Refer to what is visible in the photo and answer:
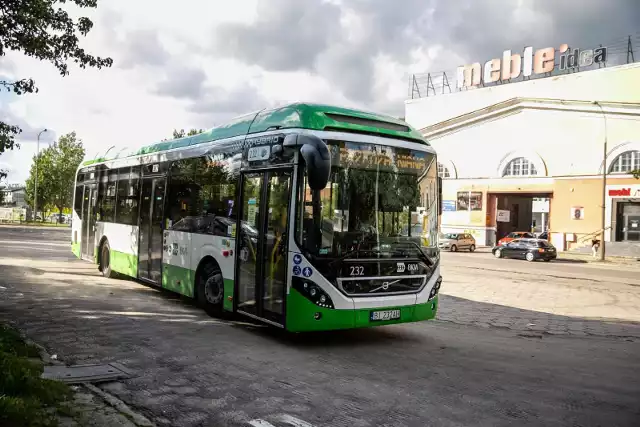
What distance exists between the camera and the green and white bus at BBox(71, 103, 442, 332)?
7.68 meters

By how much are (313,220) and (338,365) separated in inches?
75.8

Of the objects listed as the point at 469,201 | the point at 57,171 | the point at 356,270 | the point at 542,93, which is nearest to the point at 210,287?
the point at 356,270

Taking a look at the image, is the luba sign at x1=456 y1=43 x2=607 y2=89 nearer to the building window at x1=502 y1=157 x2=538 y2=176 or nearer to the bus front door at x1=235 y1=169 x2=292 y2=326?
the building window at x1=502 y1=157 x2=538 y2=176

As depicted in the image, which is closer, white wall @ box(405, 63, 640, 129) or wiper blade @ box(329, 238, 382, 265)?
wiper blade @ box(329, 238, 382, 265)

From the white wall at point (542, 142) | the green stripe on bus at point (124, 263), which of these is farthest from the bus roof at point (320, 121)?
the white wall at point (542, 142)

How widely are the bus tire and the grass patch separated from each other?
384 centimetres

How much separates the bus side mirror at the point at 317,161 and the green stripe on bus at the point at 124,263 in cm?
699

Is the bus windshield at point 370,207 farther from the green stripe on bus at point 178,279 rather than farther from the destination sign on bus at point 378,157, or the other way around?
the green stripe on bus at point 178,279

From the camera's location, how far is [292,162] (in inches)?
314

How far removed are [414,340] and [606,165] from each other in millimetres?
38247

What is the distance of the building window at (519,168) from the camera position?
154 ft

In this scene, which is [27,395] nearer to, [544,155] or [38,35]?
[38,35]

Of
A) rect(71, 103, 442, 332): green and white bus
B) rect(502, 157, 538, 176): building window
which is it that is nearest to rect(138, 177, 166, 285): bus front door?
rect(71, 103, 442, 332): green and white bus

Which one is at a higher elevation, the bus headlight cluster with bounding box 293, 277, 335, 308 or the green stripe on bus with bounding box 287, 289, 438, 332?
the bus headlight cluster with bounding box 293, 277, 335, 308
